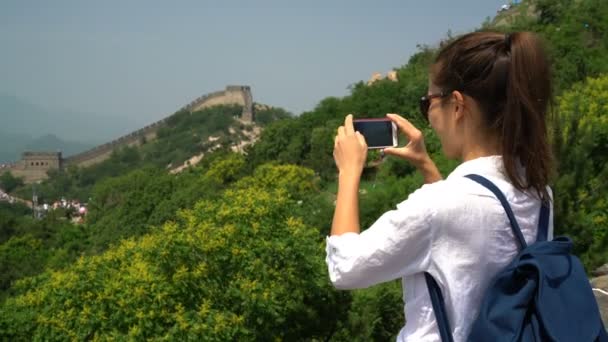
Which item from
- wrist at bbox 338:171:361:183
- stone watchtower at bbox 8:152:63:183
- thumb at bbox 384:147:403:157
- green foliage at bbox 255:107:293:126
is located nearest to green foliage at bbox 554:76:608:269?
thumb at bbox 384:147:403:157

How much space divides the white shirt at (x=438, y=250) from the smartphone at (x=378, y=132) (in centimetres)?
45

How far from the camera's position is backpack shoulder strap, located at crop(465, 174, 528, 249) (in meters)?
1.42

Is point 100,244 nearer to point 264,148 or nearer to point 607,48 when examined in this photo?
point 264,148

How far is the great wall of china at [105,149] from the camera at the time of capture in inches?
3738

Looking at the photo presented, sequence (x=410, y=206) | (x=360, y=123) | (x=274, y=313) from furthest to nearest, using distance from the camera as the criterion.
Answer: (x=274, y=313), (x=360, y=123), (x=410, y=206)

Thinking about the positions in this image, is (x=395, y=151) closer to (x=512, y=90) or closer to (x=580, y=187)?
(x=512, y=90)

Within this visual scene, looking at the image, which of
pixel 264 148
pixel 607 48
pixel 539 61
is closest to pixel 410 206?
pixel 539 61

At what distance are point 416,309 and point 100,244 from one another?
1194 inches

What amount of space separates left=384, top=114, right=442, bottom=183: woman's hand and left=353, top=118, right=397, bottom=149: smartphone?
0.02 meters

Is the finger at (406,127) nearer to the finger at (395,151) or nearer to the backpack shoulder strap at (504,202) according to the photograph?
the finger at (395,151)

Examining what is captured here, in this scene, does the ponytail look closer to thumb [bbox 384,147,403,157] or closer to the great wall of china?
thumb [bbox 384,147,403,157]

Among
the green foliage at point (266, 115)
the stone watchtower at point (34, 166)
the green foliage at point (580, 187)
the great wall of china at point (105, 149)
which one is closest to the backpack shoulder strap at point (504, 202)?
the green foliage at point (580, 187)

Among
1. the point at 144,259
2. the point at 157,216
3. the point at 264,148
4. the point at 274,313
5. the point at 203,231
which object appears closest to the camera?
the point at 274,313

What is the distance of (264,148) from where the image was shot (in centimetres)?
3856
